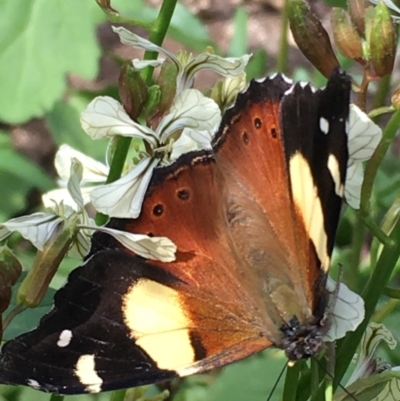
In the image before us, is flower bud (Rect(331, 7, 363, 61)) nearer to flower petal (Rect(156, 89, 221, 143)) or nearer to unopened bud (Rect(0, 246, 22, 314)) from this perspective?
flower petal (Rect(156, 89, 221, 143))

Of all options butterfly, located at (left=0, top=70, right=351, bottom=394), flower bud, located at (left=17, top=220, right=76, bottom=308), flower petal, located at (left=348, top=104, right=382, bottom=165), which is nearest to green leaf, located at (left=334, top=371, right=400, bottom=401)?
butterfly, located at (left=0, top=70, right=351, bottom=394)

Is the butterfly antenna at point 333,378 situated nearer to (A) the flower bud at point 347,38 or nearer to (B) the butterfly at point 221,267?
(B) the butterfly at point 221,267

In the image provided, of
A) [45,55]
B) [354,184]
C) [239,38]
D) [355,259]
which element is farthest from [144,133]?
[239,38]

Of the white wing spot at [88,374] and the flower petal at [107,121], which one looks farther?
the flower petal at [107,121]

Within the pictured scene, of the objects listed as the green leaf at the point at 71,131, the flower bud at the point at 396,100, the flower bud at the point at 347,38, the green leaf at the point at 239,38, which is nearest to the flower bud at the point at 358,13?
the flower bud at the point at 347,38

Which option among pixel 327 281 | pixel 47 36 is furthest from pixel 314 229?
pixel 47 36

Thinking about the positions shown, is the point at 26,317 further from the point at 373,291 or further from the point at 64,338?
the point at 373,291

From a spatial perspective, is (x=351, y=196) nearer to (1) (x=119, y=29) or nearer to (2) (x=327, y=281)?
(2) (x=327, y=281)
